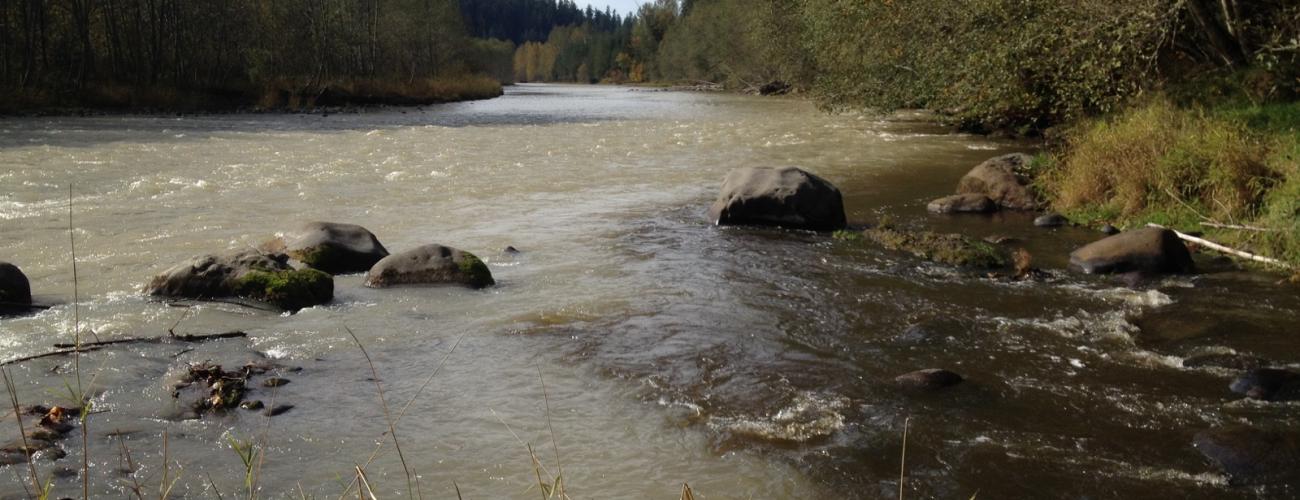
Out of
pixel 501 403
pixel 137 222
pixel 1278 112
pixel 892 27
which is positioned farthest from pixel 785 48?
pixel 501 403

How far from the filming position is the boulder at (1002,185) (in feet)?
46.7

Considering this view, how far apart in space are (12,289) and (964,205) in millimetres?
11882

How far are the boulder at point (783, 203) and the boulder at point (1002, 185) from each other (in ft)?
10.4

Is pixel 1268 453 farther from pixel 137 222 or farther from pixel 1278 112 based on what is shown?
pixel 137 222

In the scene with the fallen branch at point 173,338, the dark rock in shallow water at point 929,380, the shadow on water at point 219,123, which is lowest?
the fallen branch at point 173,338

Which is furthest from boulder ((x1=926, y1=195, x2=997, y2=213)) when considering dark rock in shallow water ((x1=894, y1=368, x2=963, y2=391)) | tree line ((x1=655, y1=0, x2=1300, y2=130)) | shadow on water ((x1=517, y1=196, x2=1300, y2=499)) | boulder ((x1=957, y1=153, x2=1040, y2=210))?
dark rock in shallow water ((x1=894, y1=368, x2=963, y2=391))

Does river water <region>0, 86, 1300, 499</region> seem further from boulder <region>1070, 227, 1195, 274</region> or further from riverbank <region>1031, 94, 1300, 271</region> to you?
riverbank <region>1031, 94, 1300, 271</region>

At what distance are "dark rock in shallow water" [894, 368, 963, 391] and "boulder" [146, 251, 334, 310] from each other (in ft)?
17.1

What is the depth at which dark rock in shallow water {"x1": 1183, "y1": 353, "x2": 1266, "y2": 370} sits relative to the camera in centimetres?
664

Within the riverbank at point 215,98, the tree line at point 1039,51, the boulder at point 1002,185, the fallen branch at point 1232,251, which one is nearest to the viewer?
the fallen branch at point 1232,251

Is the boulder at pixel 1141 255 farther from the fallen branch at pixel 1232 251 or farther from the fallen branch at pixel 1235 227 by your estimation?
the fallen branch at pixel 1235 227

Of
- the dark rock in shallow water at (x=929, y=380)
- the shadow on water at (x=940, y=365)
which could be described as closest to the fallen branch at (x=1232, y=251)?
the shadow on water at (x=940, y=365)

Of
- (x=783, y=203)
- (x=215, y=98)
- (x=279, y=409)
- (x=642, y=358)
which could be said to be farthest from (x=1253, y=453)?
(x=215, y=98)

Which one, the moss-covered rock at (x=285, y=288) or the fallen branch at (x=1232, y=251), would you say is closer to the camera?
the moss-covered rock at (x=285, y=288)
